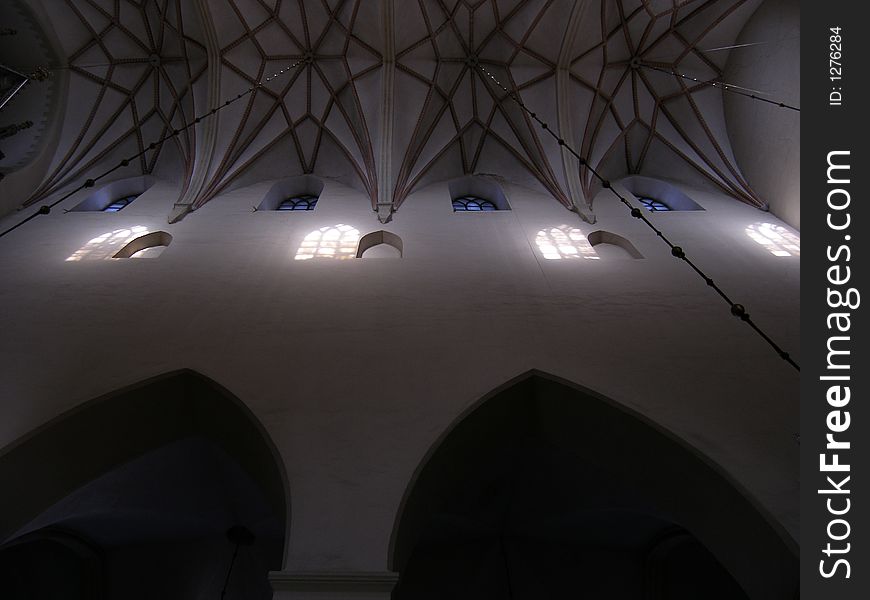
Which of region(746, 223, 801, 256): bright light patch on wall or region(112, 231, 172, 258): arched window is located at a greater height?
region(746, 223, 801, 256): bright light patch on wall

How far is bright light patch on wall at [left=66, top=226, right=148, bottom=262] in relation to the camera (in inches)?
387

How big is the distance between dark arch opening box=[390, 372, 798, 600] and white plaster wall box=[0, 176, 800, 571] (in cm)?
36

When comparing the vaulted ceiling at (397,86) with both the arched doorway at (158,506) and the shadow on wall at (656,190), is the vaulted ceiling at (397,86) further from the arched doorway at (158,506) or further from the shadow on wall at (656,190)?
the arched doorway at (158,506)

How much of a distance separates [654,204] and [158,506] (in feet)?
39.2

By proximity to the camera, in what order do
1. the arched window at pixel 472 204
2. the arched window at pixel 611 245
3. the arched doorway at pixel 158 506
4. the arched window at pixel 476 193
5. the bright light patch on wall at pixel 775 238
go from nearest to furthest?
the arched doorway at pixel 158 506, the arched window at pixel 611 245, the bright light patch on wall at pixel 775 238, the arched window at pixel 472 204, the arched window at pixel 476 193

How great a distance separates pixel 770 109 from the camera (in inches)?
504

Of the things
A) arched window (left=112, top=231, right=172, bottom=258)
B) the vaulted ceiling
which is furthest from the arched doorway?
the vaulted ceiling

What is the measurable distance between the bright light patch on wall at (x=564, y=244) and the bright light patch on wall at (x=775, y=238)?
10.6ft

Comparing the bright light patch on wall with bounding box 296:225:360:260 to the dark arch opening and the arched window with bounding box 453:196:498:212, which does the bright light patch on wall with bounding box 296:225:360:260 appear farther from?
the dark arch opening

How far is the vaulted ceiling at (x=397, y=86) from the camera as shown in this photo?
1341 cm

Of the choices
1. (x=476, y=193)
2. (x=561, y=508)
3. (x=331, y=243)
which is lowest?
(x=561, y=508)

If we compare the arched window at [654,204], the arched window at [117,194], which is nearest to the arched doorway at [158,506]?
the arched window at [117,194]

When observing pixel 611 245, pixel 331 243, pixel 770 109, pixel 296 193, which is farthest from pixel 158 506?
pixel 770 109

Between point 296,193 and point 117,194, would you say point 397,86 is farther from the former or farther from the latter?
point 117,194
